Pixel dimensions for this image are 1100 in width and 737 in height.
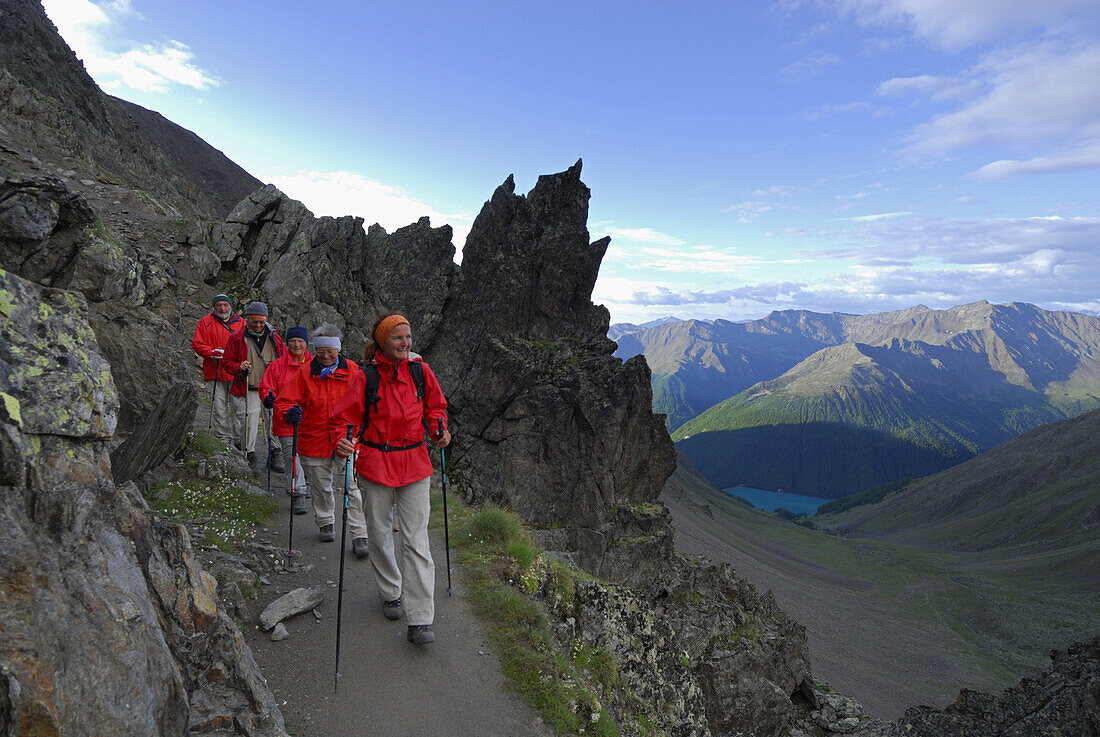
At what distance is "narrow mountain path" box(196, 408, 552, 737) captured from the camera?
21.1 ft

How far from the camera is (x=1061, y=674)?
2359cm

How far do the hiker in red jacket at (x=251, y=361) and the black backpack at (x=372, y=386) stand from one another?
696cm

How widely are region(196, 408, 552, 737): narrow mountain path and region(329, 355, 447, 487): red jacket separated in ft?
7.65

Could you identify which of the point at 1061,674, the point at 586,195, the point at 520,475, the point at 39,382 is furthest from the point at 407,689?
the point at 586,195

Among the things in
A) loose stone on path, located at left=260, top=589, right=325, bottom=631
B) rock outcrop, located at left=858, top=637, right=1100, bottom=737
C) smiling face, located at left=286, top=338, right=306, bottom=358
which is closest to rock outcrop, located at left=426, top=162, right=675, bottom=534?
rock outcrop, located at left=858, top=637, right=1100, bottom=737

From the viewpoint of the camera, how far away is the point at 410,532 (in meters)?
7.44

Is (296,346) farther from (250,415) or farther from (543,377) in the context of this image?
(543,377)

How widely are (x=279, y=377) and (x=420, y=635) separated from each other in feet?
20.9

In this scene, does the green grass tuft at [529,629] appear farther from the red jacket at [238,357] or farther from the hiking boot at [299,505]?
the red jacket at [238,357]

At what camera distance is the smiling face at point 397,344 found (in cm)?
738

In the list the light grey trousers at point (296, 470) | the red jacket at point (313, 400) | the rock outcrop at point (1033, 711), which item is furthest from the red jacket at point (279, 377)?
the rock outcrop at point (1033, 711)

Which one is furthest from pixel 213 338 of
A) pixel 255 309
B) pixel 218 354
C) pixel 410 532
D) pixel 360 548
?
pixel 410 532

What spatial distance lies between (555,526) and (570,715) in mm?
40987

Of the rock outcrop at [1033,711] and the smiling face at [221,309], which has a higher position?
the smiling face at [221,309]
